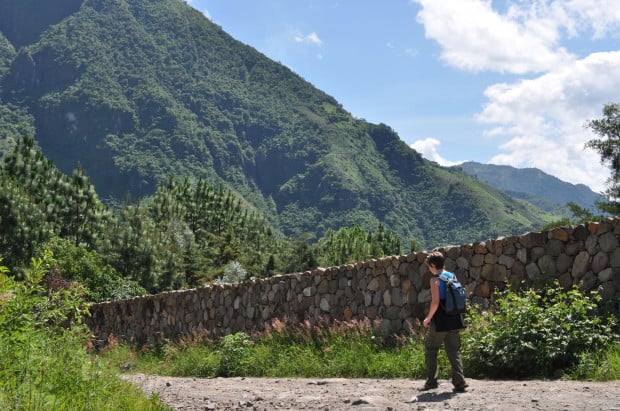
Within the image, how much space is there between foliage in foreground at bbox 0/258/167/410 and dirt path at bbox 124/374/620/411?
121 cm

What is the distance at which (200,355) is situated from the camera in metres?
13.4

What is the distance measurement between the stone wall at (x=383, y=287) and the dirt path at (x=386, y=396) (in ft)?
6.99

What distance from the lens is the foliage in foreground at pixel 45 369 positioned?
17.9ft

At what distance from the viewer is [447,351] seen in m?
7.55

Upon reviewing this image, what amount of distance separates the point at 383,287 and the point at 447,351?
14.2ft

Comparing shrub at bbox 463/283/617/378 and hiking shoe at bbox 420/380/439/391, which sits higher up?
shrub at bbox 463/283/617/378

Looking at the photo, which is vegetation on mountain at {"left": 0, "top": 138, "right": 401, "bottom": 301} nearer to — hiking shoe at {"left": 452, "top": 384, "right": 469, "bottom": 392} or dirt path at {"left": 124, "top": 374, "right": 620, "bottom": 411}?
dirt path at {"left": 124, "top": 374, "right": 620, "bottom": 411}

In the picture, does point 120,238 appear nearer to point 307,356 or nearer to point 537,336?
point 307,356

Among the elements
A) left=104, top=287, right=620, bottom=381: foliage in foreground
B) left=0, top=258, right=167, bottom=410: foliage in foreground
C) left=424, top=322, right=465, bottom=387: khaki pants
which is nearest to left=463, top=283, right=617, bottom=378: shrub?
left=104, top=287, right=620, bottom=381: foliage in foreground

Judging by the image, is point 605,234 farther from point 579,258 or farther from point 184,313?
point 184,313

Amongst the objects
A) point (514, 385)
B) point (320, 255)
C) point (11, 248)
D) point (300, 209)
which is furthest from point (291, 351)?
point (300, 209)

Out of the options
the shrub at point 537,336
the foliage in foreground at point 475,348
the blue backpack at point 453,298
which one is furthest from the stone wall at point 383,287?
the blue backpack at point 453,298

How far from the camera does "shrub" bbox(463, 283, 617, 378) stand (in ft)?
26.1

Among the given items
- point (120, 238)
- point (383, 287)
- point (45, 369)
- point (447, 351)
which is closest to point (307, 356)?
point (383, 287)
